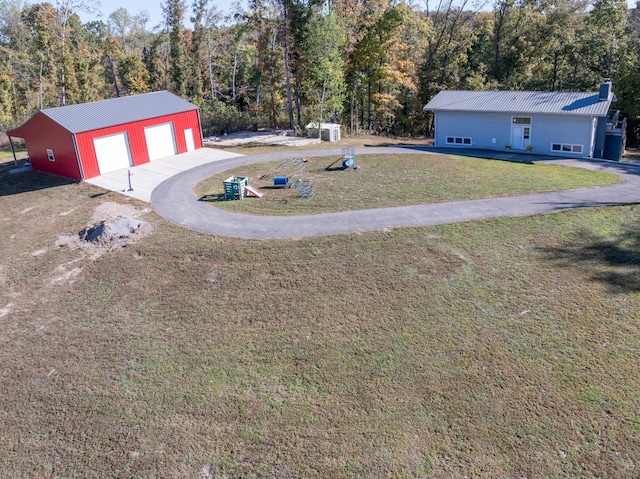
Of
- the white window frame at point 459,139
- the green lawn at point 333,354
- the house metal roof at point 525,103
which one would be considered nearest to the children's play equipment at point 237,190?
the green lawn at point 333,354

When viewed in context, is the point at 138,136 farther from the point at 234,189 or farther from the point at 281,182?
the point at 281,182

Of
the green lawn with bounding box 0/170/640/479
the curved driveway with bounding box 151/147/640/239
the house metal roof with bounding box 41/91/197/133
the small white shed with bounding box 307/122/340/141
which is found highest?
the house metal roof with bounding box 41/91/197/133

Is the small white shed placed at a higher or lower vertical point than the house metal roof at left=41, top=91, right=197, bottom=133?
lower

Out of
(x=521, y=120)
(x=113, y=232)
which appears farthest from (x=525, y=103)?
(x=113, y=232)

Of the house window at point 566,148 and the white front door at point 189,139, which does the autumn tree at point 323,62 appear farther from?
the house window at point 566,148

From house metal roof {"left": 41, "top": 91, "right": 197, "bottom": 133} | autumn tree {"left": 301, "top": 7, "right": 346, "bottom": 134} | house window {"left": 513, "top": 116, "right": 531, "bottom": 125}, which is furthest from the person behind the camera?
autumn tree {"left": 301, "top": 7, "right": 346, "bottom": 134}

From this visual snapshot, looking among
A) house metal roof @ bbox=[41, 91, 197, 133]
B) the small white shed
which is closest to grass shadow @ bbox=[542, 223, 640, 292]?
the small white shed

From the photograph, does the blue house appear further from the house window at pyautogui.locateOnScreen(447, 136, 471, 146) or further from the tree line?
the tree line

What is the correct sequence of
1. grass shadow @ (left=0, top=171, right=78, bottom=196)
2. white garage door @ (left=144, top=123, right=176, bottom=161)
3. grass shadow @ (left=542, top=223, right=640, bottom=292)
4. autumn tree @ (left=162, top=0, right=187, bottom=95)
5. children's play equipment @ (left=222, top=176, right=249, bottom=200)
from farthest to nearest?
autumn tree @ (left=162, top=0, right=187, bottom=95) → white garage door @ (left=144, top=123, right=176, bottom=161) → grass shadow @ (left=0, top=171, right=78, bottom=196) → children's play equipment @ (left=222, top=176, right=249, bottom=200) → grass shadow @ (left=542, top=223, right=640, bottom=292)
